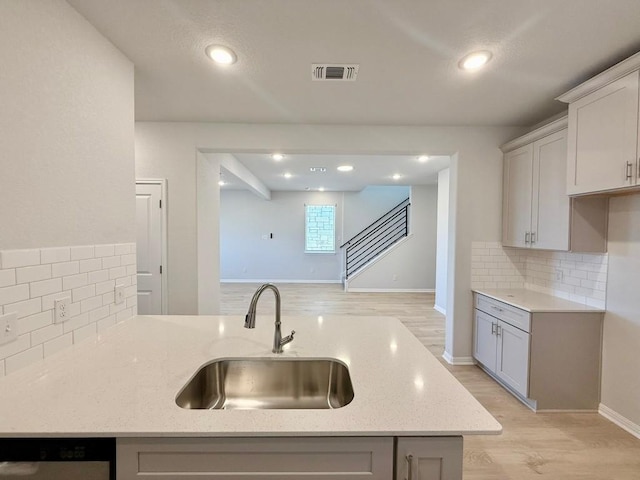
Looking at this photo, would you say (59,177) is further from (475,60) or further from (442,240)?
(442,240)

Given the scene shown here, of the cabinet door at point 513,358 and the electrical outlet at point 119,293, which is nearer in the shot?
the electrical outlet at point 119,293

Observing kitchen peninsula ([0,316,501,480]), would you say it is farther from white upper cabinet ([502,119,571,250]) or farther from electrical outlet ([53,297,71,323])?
white upper cabinet ([502,119,571,250])

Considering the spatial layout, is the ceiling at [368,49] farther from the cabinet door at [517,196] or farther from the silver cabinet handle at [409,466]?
the silver cabinet handle at [409,466]

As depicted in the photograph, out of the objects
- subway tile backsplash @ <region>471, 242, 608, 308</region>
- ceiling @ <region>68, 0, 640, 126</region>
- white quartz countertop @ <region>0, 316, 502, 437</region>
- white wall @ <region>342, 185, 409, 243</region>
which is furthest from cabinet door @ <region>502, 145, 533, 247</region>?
white wall @ <region>342, 185, 409, 243</region>

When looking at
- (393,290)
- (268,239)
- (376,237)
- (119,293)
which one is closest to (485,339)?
(119,293)

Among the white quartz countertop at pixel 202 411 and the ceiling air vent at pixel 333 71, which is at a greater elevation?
the ceiling air vent at pixel 333 71

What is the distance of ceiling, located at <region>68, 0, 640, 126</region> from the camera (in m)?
1.54

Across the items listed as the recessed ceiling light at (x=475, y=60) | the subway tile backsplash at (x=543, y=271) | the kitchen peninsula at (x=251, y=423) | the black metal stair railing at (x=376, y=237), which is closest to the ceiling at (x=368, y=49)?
the recessed ceiling light at (x=475, y=60)

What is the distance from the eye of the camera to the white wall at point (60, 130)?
1.22m

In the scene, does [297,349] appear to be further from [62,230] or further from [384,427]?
[62,230]

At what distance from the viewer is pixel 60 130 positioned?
1.43m

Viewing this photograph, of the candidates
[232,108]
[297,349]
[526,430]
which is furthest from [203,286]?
[526,430]

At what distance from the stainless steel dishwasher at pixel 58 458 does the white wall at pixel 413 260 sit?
6.70 m

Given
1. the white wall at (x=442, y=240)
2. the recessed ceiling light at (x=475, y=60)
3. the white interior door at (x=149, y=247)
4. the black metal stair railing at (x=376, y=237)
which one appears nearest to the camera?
the recessed ceiling light at (x=475, y=60)
